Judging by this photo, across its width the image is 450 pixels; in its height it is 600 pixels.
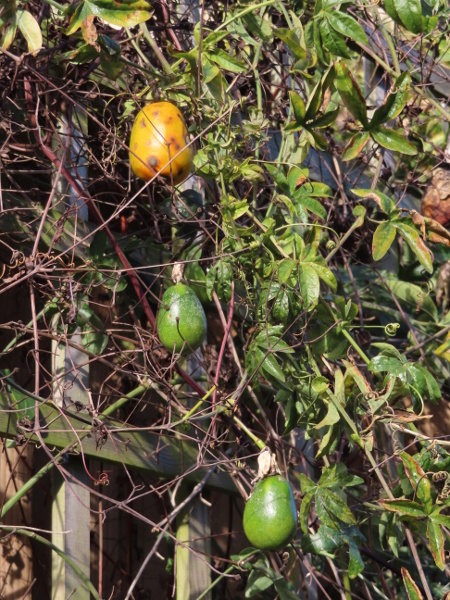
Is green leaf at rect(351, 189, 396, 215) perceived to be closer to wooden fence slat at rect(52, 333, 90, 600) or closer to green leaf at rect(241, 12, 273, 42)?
green leaf at rect(241, 12, 273, 42)

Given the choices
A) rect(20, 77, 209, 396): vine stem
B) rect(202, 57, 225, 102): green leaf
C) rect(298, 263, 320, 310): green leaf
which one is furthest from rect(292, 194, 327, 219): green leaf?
rect(20, 77, 209, 396): vine stem

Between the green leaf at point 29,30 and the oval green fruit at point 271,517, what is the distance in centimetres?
92

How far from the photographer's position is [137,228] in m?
2.20

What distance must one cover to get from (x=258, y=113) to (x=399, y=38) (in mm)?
909

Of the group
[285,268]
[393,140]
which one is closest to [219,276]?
[285,268]

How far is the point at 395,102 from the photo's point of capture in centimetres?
194

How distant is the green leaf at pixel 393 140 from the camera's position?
6.42 ft

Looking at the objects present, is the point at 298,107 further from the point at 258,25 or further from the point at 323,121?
the point at 258,25

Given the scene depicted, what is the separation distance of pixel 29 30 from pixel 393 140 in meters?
0.81

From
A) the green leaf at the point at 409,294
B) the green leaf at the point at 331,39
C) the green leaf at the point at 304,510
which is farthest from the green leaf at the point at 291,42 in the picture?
the green leaf at the point at 304,510

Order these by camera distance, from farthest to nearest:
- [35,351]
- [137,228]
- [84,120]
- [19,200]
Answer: [137,228] < [84,120] < [19,200] < [35,351]

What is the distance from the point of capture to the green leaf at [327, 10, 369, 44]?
6.33ft

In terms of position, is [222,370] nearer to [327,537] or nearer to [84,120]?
[327,537]

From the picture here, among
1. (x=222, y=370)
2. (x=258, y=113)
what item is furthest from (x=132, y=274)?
(x=258, y=113)
